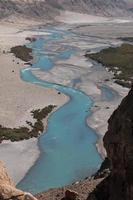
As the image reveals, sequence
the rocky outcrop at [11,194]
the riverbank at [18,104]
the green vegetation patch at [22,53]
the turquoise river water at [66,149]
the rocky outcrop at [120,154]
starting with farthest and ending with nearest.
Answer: the green vegetation patch at [22,53] < the riverbank at [18,104] < the turquoise river water at [66,149] < the rocky outcrop at [120,154] < the rocky outcrop at [11,194]

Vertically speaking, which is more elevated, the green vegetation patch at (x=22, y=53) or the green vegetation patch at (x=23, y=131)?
the green vegetation patch at (x=23, y=131)

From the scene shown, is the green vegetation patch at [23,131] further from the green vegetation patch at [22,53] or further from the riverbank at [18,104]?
the green vegetation patch at [22,53]

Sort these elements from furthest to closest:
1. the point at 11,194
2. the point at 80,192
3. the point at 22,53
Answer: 1. the point at 22,53
2. the point at 80,192
3. the point at 11,194

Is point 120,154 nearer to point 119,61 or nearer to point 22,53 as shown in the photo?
point 119,61

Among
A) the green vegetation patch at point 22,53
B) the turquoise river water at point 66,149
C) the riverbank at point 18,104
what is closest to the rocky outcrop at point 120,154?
the turquoise river water at point 66,149

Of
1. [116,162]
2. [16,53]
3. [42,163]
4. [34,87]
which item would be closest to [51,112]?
[34,87]

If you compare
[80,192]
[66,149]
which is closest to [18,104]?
[66,149]

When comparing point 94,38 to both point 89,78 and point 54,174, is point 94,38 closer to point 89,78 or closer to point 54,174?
point 89,78
